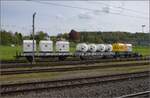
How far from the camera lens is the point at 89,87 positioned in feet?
51.0

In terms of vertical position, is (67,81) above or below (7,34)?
below

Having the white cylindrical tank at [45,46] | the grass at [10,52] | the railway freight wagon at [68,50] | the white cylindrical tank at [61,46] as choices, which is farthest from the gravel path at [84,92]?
the grass at [10,52]

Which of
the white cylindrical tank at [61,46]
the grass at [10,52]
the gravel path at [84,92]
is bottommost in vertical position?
the gravel path at [84,92]

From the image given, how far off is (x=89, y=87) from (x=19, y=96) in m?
4.21

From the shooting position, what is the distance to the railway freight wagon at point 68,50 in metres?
38.5

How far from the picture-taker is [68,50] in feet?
140

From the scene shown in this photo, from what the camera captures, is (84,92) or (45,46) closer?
(84,92)

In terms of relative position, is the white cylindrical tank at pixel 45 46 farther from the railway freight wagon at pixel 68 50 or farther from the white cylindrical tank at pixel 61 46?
the white cylindrical tank at pixel 61 46

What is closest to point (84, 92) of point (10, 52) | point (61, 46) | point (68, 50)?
point (61, 46)

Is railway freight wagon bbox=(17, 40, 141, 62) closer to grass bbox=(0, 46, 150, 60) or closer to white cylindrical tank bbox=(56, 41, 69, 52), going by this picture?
white cylindrical tank bbox=(56, 41, 69, 52)

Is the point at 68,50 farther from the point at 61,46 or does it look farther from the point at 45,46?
the point at 45,46

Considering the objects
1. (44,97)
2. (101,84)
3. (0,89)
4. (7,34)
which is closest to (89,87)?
(101,84)

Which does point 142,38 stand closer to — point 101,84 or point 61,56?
point 61,56

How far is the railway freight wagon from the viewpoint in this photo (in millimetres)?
38500
